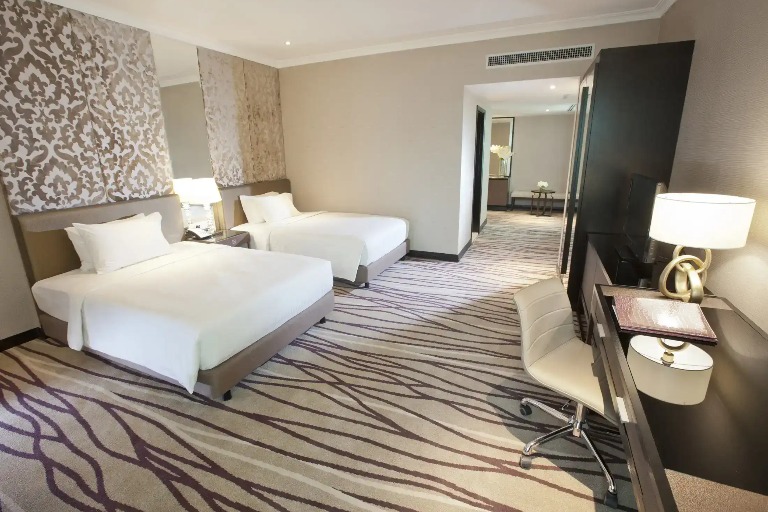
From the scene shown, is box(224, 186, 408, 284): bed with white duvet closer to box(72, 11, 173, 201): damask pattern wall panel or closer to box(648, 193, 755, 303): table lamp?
box(72, 11, 173, 201): damask pattern wall panel

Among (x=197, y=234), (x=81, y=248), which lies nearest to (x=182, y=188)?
(x=197, y=234)

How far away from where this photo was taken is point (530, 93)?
5.22 m

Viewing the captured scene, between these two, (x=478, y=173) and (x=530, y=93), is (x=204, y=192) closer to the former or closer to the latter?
(x=478, y=173)

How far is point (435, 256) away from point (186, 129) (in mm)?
3449

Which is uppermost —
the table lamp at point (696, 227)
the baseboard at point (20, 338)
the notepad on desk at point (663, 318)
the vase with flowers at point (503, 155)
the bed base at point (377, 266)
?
the vase with flowers at point (503, 155)

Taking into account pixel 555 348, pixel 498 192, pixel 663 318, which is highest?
pixel 663 318

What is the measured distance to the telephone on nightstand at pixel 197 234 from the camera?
4148 millimetres

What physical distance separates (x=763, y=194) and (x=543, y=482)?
1.68 metres

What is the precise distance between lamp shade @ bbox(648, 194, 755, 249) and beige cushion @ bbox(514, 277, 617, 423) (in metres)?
0.59

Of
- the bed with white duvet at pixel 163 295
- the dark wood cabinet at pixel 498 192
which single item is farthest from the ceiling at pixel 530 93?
the bed with white duvet at pixel 163 295

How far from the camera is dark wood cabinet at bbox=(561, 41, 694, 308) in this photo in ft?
8.96

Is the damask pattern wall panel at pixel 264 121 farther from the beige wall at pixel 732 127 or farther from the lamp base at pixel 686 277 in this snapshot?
the lamp base at pixel 686 277

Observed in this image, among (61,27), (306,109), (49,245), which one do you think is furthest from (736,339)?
(306,109)

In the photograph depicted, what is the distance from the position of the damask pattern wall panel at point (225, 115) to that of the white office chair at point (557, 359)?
13.5 ft
